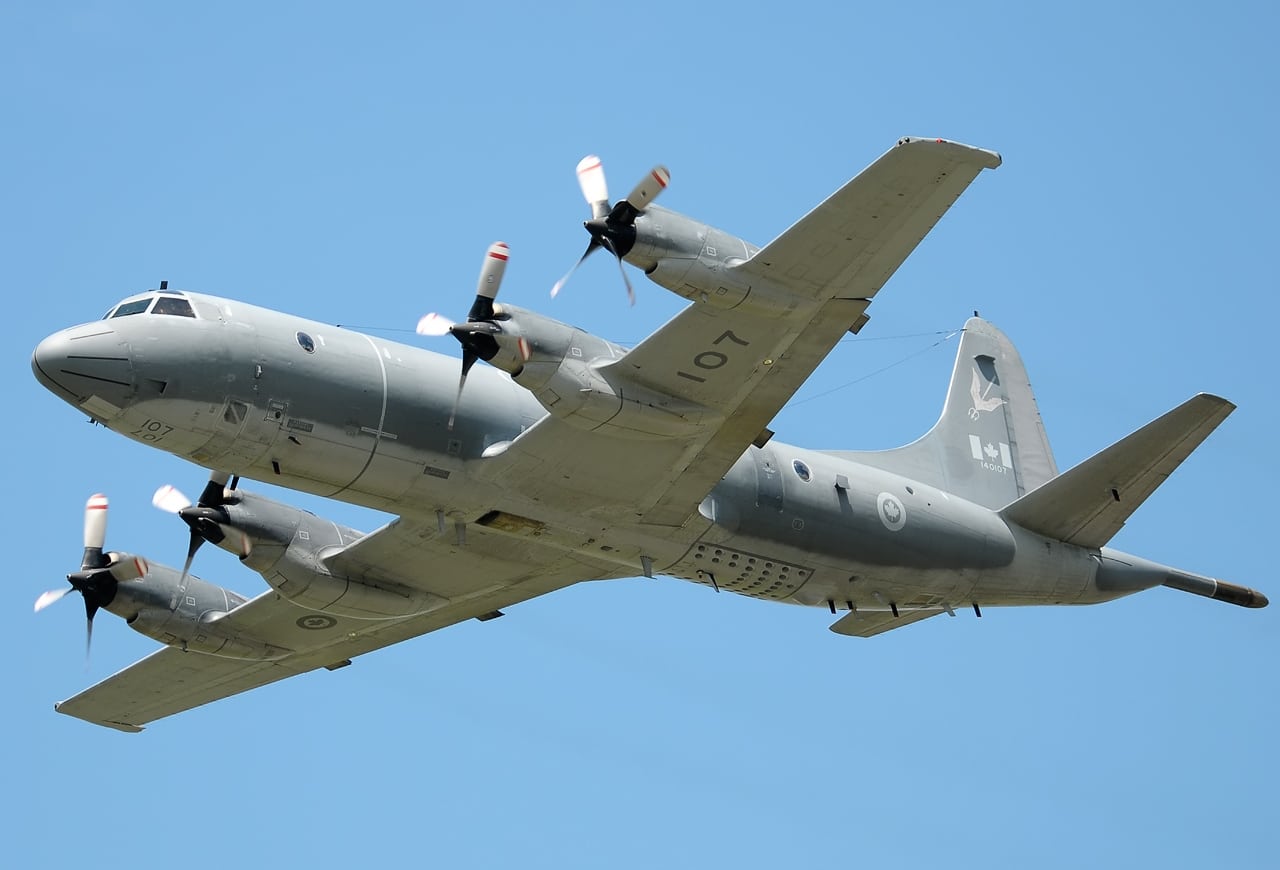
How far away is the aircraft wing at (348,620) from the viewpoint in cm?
2627

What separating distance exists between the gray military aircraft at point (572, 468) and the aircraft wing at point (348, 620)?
5cm

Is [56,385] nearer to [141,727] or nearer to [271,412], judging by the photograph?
[271,412]

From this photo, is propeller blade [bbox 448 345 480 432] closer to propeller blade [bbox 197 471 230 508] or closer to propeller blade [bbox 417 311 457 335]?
propeller blade [bbox 417 311 457 335]

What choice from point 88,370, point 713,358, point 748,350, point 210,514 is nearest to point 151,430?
point 88,370

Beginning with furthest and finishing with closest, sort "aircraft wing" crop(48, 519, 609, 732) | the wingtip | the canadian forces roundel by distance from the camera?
the canadian forces roundel < "aircraft wing" crop(48, 519, 609, 732) < the wingtip

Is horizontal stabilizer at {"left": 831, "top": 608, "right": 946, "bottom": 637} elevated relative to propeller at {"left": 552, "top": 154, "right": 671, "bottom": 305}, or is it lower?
lower

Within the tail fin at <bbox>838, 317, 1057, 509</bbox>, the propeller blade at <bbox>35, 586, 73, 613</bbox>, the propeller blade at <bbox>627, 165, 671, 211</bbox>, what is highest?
the tail fin at <bbox>838, 317, 1057, 509</bbox>

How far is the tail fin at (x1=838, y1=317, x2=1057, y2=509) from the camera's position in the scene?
30469mm

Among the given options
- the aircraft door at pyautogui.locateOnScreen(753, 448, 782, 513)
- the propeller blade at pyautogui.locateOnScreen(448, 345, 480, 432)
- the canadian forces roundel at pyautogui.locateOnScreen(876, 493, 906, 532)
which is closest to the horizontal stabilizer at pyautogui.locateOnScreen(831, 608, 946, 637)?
the canadian forces roundel at pyautogui.locateOnScreen(876, 493, 906, 532)

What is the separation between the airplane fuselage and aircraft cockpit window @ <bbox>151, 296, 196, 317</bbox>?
0.20 feet

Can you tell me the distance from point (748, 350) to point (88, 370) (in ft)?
28.2

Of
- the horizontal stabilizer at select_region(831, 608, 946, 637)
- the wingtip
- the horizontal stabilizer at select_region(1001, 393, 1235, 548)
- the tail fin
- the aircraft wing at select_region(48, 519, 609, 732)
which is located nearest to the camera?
the wingtip

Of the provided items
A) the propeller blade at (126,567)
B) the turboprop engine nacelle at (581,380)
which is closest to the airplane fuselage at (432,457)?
the turboprop engine nacelle at (581,380)

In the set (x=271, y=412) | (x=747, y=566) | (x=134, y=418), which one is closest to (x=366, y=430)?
(x=271, y=412)
